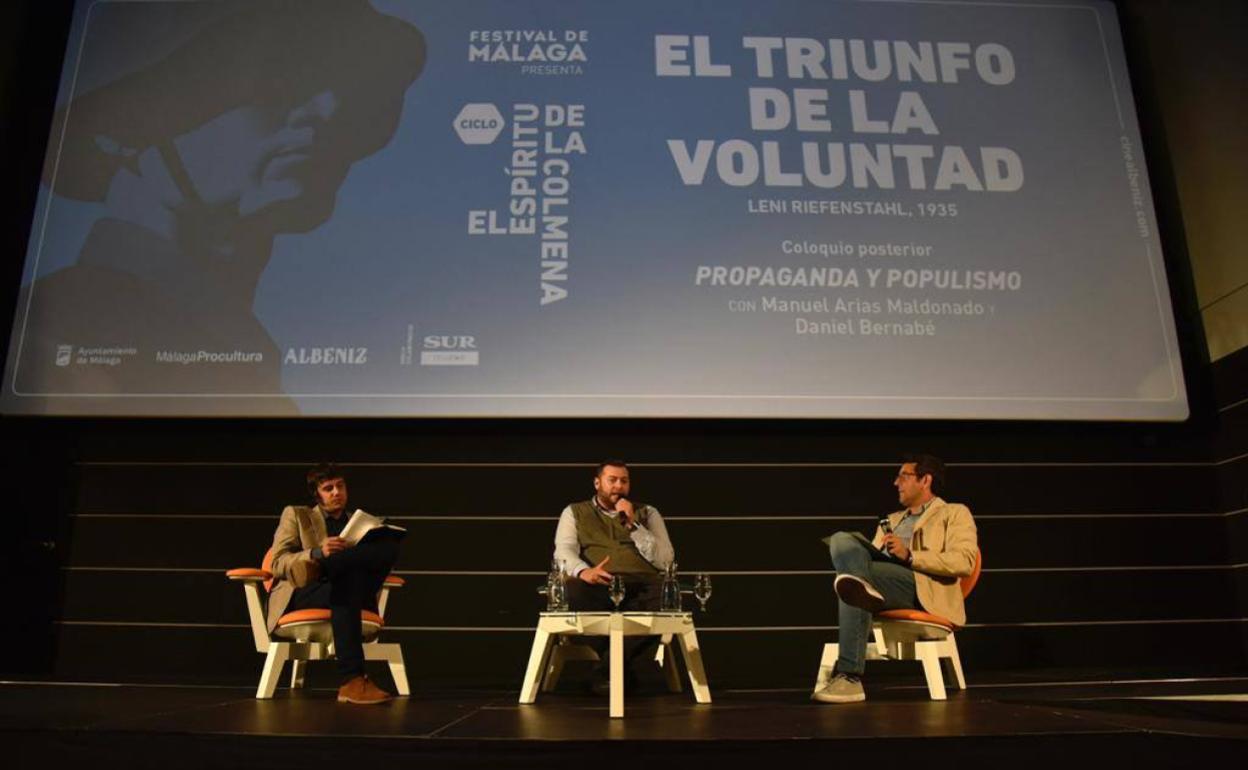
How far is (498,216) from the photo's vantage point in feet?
13.9

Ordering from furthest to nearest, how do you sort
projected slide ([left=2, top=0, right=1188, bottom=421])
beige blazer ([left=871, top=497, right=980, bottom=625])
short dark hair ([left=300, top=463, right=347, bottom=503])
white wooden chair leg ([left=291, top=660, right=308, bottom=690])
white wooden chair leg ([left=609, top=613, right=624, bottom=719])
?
projected slide ([left=2, top=0, right=1188, bottom=421])
white wooden chair leg ([left=291, top=660, right=308, bottom=690])
short dark hair ([left=300, top=463, right=347, bottom=503])
beige blazer ([left=871, top=497, right=980, bottom=625])
white wooden chair leg ([left=609, top=613, right=624, bottom=719])

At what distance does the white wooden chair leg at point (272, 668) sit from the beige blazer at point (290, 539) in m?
0.06

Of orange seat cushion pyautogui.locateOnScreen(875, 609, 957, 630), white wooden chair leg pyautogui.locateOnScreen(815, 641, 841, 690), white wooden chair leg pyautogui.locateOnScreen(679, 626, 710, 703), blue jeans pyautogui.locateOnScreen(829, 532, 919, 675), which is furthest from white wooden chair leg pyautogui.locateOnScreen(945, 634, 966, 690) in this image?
white wooden chair leg pyautogui.locateOnScreen(679, 626, 710, 703)

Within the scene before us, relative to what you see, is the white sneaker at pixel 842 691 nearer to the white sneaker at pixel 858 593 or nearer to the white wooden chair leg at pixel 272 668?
the white sneaker at pixel 858 593

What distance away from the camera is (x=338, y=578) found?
9.36 feet

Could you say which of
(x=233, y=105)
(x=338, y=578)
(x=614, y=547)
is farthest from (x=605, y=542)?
(x=233, y=105)

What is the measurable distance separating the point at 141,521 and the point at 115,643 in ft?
1.73

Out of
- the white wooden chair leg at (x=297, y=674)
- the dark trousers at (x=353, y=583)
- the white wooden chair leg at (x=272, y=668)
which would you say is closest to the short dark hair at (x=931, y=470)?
the dark trousers at (x=353, y=583)

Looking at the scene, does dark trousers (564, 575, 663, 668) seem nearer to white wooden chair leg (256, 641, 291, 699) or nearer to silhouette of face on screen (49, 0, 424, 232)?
white wooden chair leg (256, 641, 291, 699)

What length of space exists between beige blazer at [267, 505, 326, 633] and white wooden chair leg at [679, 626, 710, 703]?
1170 millimetres

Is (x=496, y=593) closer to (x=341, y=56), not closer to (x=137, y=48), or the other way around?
(x=341, y=56)

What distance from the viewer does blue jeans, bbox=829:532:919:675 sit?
2855mm

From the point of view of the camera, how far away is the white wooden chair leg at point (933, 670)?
291cm

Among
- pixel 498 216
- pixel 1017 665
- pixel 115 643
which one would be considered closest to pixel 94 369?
pixel 115 643
